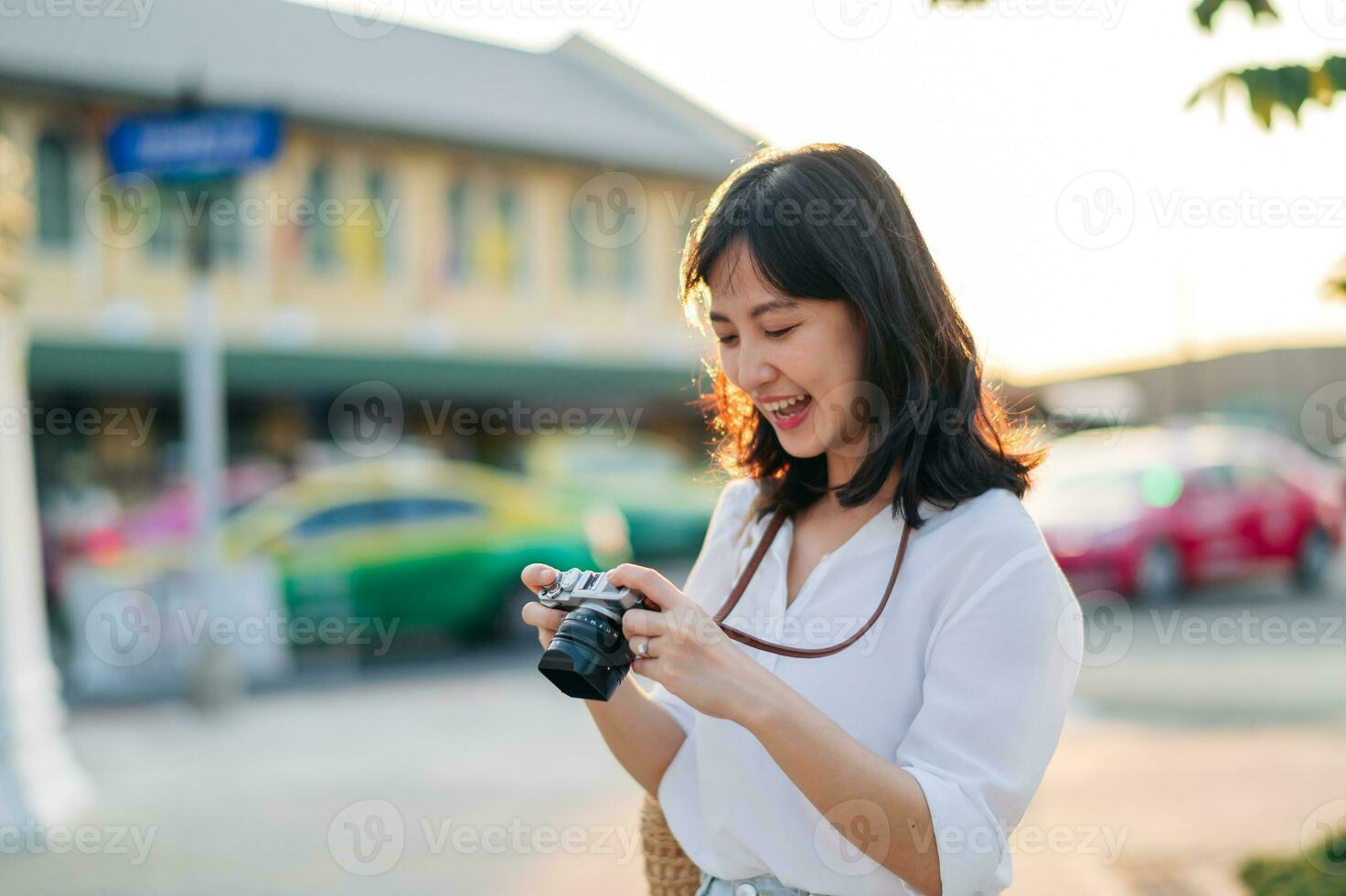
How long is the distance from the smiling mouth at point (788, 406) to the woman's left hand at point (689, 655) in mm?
375

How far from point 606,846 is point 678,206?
16893mm

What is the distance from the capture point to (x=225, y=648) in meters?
7.29

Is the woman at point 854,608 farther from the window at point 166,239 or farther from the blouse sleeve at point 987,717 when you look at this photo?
the window at point 166,239

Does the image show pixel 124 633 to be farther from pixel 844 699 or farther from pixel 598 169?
pixel 598 169

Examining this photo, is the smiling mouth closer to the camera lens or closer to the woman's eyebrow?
the woman's eyebrow

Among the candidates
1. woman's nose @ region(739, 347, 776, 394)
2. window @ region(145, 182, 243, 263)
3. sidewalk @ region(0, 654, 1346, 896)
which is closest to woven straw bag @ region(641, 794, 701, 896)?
woman's nose @ region(739, 347, 776, 394)

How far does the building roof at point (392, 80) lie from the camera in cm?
1216

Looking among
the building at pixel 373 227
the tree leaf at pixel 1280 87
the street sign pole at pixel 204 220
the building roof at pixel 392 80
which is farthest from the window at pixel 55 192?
the tree leaf at pixel 1280 87

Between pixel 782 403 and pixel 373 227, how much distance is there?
17784 mm

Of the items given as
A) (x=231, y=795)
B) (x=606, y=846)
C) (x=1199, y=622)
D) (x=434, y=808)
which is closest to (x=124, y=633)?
(x=231, y=795)

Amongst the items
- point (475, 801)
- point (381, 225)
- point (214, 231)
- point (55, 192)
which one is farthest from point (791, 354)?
point (381, 225)

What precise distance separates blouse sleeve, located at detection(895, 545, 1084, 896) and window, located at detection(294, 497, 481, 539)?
7.49 meters

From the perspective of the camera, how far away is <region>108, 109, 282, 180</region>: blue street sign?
644cm

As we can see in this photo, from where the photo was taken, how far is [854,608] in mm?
1822
